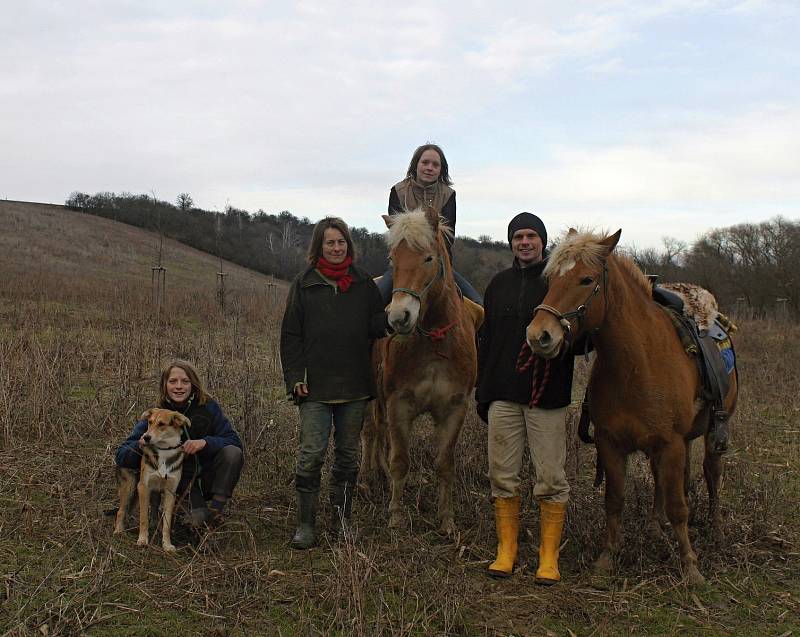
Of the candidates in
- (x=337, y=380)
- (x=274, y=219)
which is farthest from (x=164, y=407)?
(x=274, y=219)

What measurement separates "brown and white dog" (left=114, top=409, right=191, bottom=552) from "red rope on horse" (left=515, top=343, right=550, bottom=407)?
2.18m

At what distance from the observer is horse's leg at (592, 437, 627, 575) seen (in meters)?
3.90

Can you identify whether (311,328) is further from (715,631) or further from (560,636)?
(715,631)

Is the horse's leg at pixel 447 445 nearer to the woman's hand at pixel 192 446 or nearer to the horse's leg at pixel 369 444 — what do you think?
the horse's leg at pixel 369 444

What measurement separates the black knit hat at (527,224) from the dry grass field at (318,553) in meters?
2.02

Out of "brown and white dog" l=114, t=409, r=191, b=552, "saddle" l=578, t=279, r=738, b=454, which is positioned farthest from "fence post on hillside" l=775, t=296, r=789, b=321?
"brown and white dog" l=114, t=409, r=191, b=552

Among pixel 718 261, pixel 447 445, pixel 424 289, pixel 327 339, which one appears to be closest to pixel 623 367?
pixel 424 289

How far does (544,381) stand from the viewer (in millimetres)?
3742

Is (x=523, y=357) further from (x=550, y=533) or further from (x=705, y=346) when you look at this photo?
(x=705, y=346)

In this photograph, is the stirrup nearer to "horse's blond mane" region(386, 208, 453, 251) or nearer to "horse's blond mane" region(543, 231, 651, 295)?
"horse's blond mane" region(543, 231, 651, 295)

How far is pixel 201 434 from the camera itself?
4305 mm

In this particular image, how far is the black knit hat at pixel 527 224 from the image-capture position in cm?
387

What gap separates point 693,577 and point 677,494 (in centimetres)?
51

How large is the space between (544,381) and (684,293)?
4.82 feet
